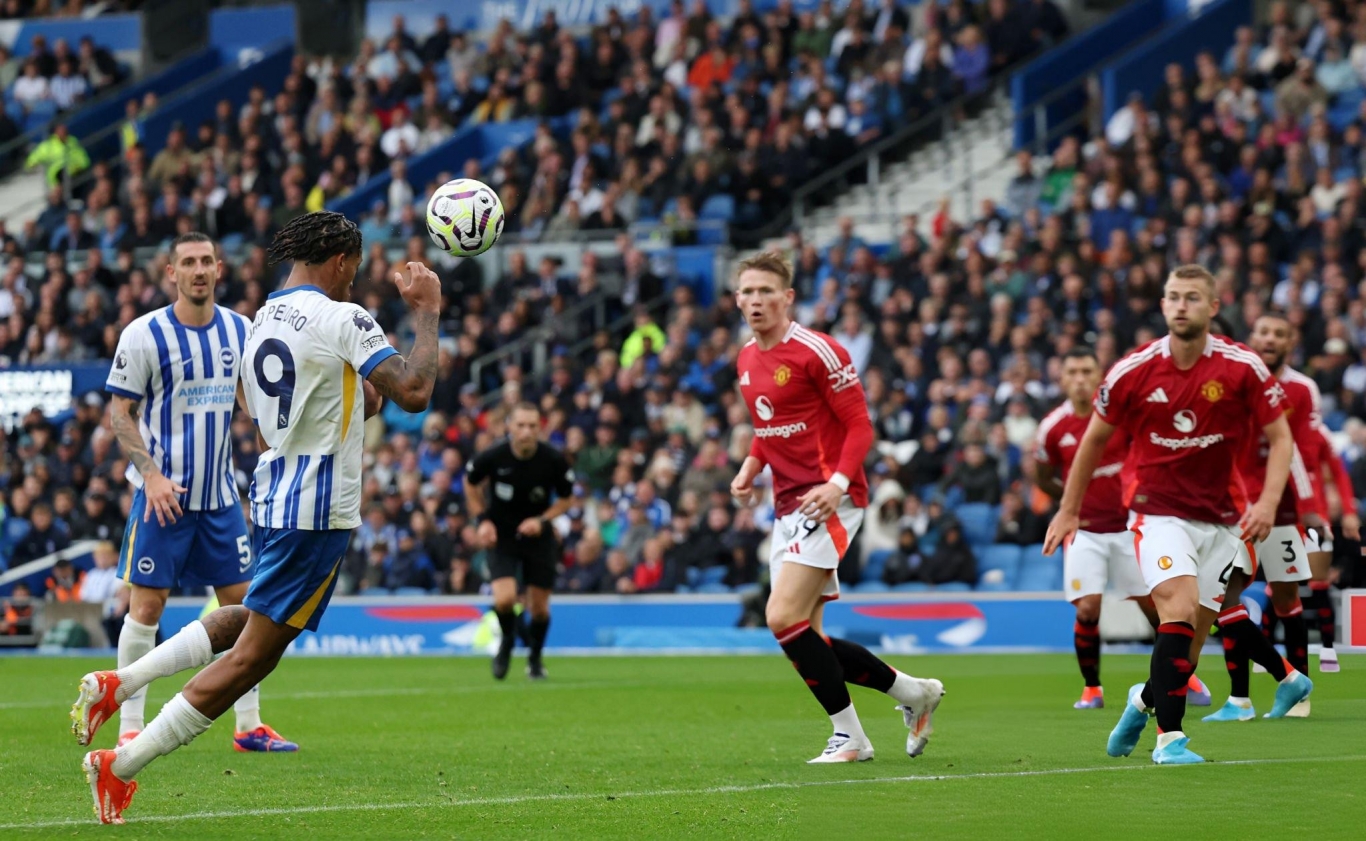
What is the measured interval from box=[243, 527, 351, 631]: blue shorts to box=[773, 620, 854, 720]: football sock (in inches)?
95.6

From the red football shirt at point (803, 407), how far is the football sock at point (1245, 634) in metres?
2.69

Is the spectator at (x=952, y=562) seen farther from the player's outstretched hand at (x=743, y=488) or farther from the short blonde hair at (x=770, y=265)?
the short blonde hair at (x=770, y=265)

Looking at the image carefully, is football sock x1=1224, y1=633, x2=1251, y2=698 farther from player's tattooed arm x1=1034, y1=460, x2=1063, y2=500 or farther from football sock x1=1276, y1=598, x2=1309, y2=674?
player's tattooed arm x1=1034, y1=460, x2=1063, y2=500

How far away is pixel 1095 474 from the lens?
41.1ft

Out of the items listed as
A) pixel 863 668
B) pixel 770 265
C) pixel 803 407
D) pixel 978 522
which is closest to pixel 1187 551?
pixel 863 668

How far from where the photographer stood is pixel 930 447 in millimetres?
20906

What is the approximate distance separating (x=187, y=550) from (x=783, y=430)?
3.06m

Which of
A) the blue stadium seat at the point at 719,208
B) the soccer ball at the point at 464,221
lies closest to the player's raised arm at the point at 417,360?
the soccer ball at the point at 464,221

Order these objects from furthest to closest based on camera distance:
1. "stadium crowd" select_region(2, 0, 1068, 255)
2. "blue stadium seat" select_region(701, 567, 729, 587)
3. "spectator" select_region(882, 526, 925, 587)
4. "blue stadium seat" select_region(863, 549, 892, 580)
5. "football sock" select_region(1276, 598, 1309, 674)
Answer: "stadium crowd" select_region(2, 0, 1068, 255), "blue stadium seat" select_region(701, 567, 729, 587), "blue stadium seat" select_region(863, 549, 892, 580), "spectator" select_region(882, 526, 925, 587), "football sock" select_region(1276, 598, 1309, 674)

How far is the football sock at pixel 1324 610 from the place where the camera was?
42.3ft

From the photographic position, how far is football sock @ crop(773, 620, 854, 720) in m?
9.02

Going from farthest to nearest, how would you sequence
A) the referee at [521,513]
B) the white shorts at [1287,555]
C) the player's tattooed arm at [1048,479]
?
the referee at [521,513] → the player's tattooed arm at [1048,479] → the white shorts at [1287,555]

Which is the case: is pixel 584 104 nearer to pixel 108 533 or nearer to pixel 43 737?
pixel 108 533


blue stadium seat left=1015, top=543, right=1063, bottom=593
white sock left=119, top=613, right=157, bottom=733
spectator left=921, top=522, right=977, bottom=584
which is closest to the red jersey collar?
white sock left=119, top=613, right=157, bottom=733
